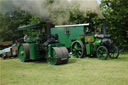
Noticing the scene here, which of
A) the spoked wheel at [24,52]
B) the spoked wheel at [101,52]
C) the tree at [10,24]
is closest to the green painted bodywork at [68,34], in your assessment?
the spoked wheel at [101,52]

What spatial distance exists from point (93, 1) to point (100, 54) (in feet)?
11.5

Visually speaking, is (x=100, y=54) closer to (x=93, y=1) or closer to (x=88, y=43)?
(x=88, y=43)

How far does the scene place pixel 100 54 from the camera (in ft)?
34.3

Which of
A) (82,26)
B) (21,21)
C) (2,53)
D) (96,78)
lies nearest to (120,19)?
(82,26)

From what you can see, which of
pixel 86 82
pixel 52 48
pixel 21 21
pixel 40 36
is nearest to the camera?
pixel 86 82

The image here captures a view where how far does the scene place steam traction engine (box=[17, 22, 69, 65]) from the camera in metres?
8.67

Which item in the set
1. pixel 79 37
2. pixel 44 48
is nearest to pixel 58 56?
pixel 44 48

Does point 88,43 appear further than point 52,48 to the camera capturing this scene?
Yes

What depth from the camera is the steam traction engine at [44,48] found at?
8.67 meters

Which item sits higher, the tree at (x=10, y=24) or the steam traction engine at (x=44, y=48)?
the tree at (x=10, y=24)

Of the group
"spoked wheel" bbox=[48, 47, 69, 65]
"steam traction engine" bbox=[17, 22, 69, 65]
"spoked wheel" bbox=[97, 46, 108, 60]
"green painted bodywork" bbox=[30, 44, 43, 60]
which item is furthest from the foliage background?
"spoked wheel" bbox=[48, 47, 69, 65]

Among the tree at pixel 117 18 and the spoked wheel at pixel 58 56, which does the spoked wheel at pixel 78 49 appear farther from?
the tree at pixel 117 18

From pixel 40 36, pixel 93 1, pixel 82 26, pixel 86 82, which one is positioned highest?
pixel 93 1

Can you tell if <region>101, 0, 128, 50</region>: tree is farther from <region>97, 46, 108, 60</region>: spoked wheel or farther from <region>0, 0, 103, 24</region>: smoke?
<region>97, 46, 108, 60</region>: spoked wheel
